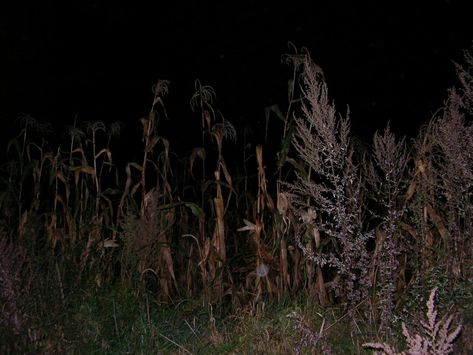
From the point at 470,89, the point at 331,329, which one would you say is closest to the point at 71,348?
the point at 331,329


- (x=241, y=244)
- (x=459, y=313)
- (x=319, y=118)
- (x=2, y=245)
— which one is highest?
(x=319, y=118)

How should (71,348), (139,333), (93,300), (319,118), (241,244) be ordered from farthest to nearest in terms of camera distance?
(241,244) < (93,300) < (139,333) < (71,348) < (319,118)

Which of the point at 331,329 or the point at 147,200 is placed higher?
the point at 147,200

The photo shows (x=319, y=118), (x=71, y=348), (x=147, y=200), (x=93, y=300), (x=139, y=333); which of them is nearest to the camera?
(x=319, y=118)

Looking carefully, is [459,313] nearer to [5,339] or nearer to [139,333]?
[139,333]

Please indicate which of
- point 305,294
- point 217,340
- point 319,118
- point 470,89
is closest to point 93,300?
→ point 217,340

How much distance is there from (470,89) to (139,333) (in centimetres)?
219

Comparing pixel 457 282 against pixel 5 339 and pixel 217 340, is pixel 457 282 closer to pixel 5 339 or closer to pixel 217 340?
pixel 217 340

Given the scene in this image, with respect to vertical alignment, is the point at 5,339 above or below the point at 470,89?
below

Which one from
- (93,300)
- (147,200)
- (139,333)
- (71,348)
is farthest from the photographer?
(147,200)

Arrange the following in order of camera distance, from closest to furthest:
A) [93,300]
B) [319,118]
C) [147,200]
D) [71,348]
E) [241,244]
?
[319,118], [71,348], [93,300], [147,200], [241,244]

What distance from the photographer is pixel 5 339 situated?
3.82m

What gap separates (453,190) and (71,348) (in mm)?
2077

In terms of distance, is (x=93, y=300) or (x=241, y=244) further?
(x=241, y=244)
